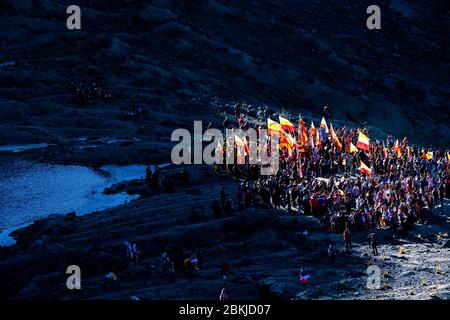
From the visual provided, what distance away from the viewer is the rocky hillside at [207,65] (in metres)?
63.1

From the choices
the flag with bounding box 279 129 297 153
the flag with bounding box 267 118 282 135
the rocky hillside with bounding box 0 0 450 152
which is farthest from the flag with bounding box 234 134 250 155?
the rocky hillside with bounding box 0 0 450 152

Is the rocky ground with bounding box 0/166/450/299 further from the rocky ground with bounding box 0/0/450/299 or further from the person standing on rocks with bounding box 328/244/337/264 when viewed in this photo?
the person standing on rocks with bounding box 328/244/337/264

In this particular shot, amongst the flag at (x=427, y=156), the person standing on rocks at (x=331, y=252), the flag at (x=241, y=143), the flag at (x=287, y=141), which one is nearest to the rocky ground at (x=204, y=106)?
the person standing on rocks at (x=331, y=252)

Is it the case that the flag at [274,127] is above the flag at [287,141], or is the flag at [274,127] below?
above

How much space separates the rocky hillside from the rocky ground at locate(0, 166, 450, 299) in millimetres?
18611

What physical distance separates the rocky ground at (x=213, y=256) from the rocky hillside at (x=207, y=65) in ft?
61.1

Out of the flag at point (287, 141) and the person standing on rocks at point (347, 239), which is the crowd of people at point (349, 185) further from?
the person standing on rocks at point (347, 239)

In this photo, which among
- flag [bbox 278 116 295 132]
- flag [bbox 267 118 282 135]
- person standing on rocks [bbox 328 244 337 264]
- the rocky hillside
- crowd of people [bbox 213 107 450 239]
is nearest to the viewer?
person standing on rocks [bbox 328 244 337 264]

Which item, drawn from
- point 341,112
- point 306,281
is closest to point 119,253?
point 306,281

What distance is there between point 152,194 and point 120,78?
25.2 metres

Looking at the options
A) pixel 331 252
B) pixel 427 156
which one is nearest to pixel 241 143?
pixel 427 156

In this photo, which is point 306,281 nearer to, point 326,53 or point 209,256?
point 209,256

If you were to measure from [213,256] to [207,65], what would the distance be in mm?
44941

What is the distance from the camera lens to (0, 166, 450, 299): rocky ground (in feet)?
101
